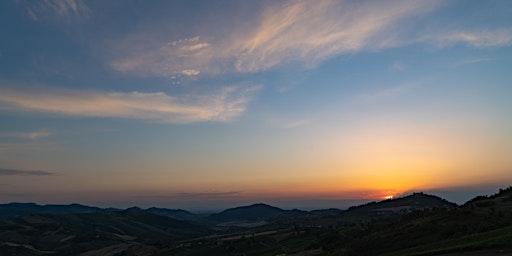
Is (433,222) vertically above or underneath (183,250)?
above

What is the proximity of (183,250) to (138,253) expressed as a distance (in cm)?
2657

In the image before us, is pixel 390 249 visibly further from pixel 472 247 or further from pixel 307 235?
pixel 307 235

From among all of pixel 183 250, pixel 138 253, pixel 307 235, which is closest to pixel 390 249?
pixel 307 235

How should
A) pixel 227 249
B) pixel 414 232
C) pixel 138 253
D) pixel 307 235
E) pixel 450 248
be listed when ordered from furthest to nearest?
pixel 138 253 → pixel 227 249 → pixel 307 235 → pixel 414 232 → pixel 450 248

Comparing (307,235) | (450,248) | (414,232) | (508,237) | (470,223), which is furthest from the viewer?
(307,235)

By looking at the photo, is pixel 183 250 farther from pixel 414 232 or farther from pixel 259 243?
pixel 414 232

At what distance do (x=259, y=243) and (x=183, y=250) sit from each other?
44355mm

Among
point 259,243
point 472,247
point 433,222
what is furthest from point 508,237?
point 259,243

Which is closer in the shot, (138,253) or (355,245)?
(355,245)

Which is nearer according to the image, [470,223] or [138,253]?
[470,223]

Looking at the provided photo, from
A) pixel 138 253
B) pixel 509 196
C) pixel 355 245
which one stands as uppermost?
pixel 509 196

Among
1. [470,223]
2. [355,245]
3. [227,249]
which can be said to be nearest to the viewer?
[470,223]

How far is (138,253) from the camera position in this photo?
7367 inches

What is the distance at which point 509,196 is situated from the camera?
6425 cm
